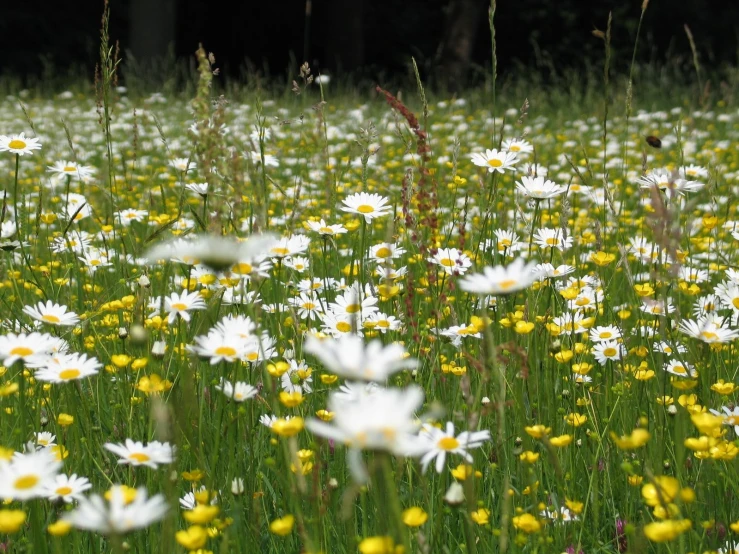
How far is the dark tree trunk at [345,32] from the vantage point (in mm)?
13844

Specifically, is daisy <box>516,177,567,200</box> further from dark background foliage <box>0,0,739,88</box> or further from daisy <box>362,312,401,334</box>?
dark background foliage <box>0,0,739,88</box>

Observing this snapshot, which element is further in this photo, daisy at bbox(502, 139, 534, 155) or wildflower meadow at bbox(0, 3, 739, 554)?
daisy at bbox(502, 139, 534, 155)

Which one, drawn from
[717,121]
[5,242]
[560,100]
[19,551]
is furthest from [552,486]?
[560,100]

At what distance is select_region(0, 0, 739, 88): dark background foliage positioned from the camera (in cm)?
1567

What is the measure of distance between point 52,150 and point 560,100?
453cm

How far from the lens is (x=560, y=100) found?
782 centimetres

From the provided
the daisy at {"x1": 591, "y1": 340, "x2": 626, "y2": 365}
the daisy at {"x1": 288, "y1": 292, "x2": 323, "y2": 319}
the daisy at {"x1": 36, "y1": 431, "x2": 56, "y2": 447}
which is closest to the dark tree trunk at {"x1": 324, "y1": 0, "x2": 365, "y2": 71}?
the daisy at {"x1": 288, "y1": 292, "x2": 323, "y2": 319}

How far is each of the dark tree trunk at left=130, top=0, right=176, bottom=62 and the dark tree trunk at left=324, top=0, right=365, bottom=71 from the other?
2.74 m

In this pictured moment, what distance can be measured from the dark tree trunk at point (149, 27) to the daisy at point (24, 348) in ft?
38.9

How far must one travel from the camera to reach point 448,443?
1061 millimetres

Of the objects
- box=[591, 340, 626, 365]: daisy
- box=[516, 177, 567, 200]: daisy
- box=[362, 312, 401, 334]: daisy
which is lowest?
box=[591, 340, 626, 365]: daisy

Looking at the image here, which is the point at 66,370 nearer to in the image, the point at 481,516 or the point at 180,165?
the point at 481,516

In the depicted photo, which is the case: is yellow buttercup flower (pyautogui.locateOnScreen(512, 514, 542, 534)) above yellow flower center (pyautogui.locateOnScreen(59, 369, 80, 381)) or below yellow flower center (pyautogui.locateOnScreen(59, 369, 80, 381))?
below

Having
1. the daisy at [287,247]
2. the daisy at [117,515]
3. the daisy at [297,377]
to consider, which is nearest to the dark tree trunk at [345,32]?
the daisy at [287,247]
